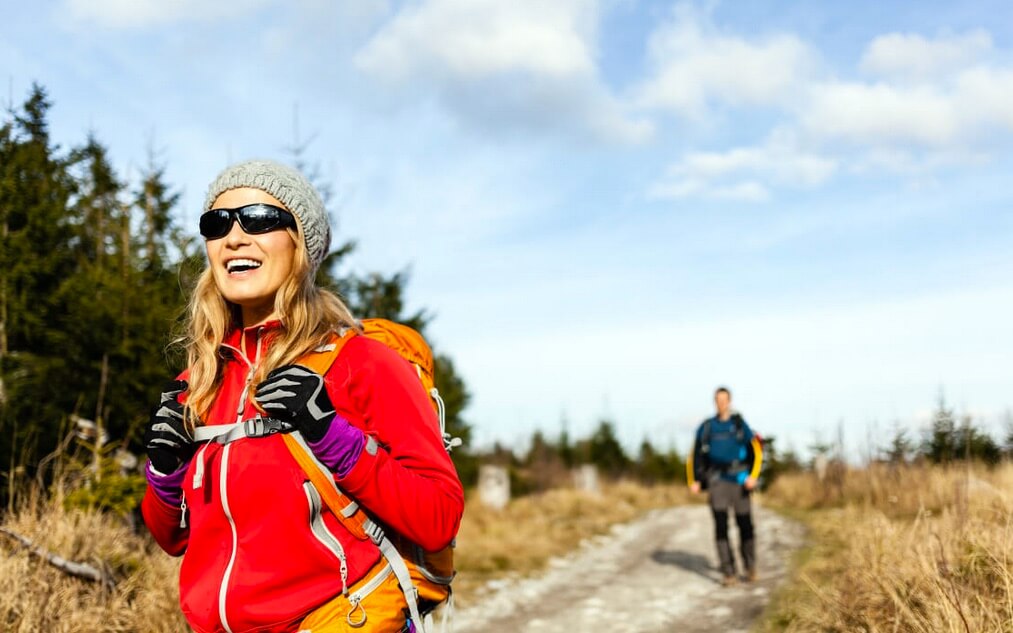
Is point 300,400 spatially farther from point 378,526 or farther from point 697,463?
point 697,463

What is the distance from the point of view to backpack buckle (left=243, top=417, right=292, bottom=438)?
6.13 ft

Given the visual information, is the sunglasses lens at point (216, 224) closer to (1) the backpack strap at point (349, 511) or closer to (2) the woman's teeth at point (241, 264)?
(2) the woman's teeth at point (241, 264)

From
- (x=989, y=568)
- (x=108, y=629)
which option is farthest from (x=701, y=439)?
(x=108, y=629)

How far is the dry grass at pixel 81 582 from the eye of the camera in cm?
457

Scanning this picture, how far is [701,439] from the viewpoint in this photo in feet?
31.2

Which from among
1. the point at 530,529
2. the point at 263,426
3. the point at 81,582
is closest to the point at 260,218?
the point at 263,426

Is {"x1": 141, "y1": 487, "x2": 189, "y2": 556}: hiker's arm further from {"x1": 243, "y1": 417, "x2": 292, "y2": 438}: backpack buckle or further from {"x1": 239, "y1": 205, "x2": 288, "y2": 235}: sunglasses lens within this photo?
{"x1": 239, "y1": 205, "x2": 288, "y2": 235}: sunglasses lens

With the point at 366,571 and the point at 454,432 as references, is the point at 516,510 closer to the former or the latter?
the point at 454,432

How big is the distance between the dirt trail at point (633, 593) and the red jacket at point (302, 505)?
5.49m

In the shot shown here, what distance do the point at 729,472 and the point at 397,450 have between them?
7.98 m

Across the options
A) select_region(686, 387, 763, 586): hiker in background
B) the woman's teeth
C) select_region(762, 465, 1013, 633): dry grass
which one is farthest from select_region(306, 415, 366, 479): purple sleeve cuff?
select_region(686, 387, 763, 586): hiker in background

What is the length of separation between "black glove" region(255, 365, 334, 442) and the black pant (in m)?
8.04

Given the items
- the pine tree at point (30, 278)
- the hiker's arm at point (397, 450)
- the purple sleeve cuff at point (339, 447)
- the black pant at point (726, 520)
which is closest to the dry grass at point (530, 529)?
the black pant at point (726, 520)

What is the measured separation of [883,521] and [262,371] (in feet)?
20.0
